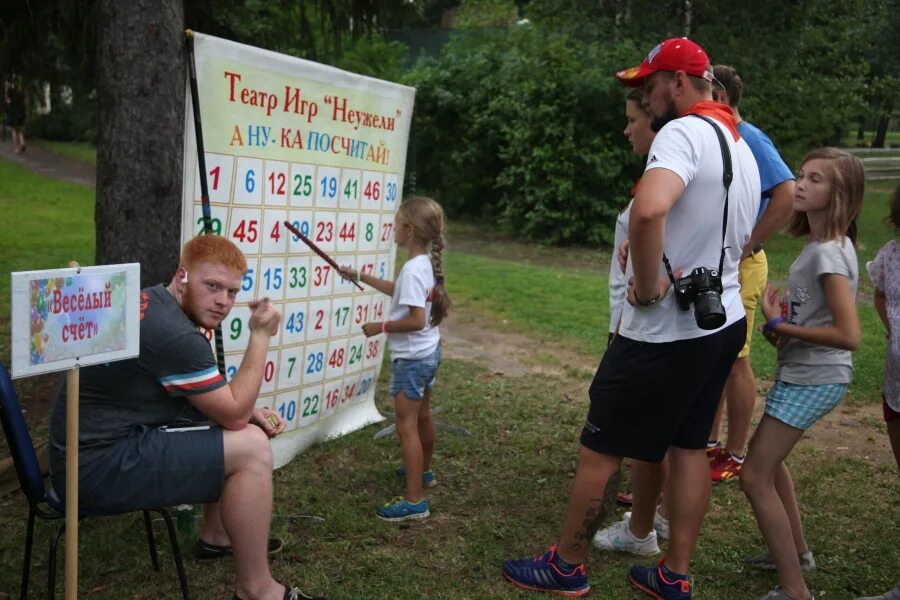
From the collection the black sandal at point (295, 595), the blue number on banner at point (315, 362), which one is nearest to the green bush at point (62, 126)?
the blue number on banner at point (315, 362)

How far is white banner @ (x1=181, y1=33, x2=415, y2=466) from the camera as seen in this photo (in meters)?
3.75

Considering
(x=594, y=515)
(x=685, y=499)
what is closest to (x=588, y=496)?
(x=594, y=515)

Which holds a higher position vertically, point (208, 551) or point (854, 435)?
point (854, 435)

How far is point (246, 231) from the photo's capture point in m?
3.94

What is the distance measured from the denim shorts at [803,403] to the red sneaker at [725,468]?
1.30m

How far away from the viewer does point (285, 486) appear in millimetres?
4254

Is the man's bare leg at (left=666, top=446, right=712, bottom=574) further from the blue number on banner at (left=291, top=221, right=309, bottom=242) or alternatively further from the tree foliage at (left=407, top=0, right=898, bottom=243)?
the tree foliage at (left=407, top=0, right=898, bottom=243)

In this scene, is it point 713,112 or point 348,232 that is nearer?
point 713,112

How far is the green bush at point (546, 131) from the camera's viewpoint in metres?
13.0

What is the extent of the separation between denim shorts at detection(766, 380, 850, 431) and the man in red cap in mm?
248

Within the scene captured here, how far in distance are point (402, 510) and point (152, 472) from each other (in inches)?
54.1

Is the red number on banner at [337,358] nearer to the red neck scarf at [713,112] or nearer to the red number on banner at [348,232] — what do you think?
the red number on banner at [348,232]

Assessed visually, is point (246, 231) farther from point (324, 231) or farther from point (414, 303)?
point (414, 303)

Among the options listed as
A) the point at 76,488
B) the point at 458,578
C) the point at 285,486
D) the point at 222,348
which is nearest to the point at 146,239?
the point at 222,348
